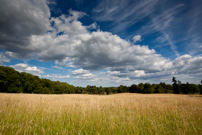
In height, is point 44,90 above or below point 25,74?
below

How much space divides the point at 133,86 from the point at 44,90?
219 ft

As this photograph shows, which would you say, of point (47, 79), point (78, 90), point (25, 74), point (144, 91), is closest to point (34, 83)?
point (25, 74)

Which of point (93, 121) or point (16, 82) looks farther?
point (16, 82)

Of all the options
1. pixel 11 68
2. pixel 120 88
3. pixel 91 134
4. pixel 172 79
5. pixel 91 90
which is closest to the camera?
pixel 91 134

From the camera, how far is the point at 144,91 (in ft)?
203

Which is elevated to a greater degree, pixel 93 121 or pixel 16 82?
pixel 16 82

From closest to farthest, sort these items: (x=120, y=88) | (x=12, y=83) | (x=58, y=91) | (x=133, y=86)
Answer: (x=12, y=83) → (x=58, y=91) → (x=133, y=86) → (x=120, y=88)

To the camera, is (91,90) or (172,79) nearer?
(172,79)

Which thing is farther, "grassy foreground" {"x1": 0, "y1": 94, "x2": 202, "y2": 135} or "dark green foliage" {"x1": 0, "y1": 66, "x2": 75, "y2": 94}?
"dark green foliage" {"x1": 0, "y1": 66, "x2": 75, "y2": 94}

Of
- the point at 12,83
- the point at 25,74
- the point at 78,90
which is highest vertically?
the point at 25,74

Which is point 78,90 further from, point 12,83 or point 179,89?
point 179,89

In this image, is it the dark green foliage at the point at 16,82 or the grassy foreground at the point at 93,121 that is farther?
the dark green foliage at the point at 16,82

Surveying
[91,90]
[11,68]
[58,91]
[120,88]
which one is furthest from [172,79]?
[11,68]

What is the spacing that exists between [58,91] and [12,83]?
2965 centimetres
